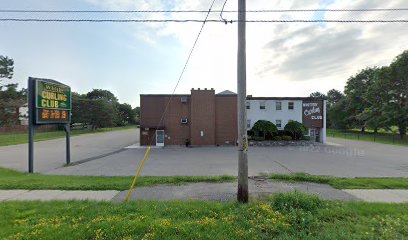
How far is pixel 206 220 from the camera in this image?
4.61m

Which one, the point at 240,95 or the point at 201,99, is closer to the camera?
the point at 240,95

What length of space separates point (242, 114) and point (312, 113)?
29.6m

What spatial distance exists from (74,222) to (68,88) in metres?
13.1

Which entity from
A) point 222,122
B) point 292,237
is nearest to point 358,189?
point 292,237

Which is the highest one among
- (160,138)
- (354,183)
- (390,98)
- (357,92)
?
(357,92)

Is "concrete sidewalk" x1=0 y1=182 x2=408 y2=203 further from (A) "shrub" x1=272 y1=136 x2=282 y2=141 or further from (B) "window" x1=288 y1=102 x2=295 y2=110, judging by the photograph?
(B) "window" x1=288 y1=102 x2=295 y2=110

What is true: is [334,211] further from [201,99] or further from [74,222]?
[201,99]

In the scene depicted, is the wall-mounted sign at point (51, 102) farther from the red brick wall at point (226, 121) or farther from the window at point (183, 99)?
the red brick wall at point (226, 121)

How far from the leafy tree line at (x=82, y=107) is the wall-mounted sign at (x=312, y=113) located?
4317 centimetres

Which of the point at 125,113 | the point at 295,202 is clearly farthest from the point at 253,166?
the point at 125,113

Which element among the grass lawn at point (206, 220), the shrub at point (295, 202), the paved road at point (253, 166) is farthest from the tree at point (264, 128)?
the shrub at point (295, 202)

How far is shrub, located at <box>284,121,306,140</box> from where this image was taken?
29.1 m

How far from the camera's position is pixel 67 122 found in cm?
1481

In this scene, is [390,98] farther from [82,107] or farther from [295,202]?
[82,107]
